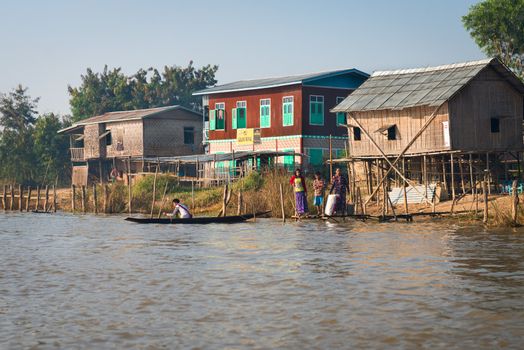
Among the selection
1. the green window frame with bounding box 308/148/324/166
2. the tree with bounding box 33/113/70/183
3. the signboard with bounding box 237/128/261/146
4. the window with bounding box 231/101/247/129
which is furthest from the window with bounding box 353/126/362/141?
the tree with bounding box 33/113/70/183

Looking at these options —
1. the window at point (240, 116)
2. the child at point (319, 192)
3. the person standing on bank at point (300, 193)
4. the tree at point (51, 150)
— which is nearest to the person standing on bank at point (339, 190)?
the child at point (319, 192)

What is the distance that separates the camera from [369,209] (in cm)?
3134

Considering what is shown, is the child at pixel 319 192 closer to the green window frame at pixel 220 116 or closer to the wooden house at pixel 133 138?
the green window frame at pixel 220 116

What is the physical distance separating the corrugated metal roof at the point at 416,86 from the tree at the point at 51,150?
28979mm

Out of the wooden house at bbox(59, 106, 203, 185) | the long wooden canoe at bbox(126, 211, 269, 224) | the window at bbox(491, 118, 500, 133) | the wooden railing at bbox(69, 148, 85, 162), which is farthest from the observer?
the wooden railing at bbox(69, 148, 85, 162)

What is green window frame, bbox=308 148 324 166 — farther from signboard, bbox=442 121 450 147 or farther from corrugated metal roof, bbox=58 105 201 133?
corrugated metal roof, bbox=58 105 201 133

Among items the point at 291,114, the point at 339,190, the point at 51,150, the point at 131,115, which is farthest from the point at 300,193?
the point at 51,150

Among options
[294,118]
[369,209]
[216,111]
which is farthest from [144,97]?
[369,209]

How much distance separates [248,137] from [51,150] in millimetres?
20840

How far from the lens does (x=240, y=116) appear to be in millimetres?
43656

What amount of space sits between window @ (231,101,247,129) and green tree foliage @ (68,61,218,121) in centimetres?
2393

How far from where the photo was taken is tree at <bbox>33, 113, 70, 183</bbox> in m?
58.1

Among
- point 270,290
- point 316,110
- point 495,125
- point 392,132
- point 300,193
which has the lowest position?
point 270,290

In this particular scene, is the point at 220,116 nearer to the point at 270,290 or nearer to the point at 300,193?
the point at 300,193
